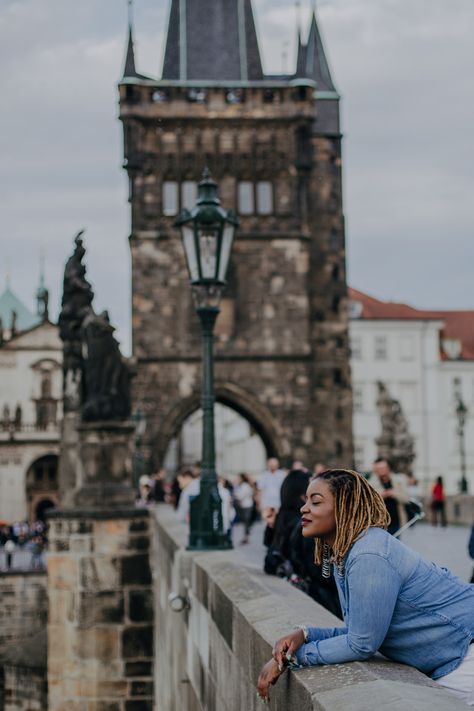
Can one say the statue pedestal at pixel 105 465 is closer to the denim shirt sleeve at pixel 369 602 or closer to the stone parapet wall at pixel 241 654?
the stone parapet wall at pixel 241 654

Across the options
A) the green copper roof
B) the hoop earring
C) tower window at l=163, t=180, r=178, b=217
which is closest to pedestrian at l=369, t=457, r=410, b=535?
the hoop earring

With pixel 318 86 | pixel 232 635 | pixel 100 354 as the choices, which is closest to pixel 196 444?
pixel 318 86

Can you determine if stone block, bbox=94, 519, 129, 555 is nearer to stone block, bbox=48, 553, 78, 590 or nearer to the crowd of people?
stone block, bbox=48, 553, 78, 590

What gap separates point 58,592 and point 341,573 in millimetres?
11242

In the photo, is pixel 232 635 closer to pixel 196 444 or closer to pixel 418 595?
pixel 418 595

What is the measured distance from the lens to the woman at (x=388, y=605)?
123 inches

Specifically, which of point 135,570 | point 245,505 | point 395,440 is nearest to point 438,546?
point 245,505

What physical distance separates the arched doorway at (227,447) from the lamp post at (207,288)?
148 feet

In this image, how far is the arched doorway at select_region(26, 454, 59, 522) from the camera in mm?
57375

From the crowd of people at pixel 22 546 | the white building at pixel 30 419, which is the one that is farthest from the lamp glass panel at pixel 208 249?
the white building at pixel 30 419

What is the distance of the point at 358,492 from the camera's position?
3371 mm

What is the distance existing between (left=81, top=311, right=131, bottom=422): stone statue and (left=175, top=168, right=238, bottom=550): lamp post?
5.52 m

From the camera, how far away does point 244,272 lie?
35969 mm

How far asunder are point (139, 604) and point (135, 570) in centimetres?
41
